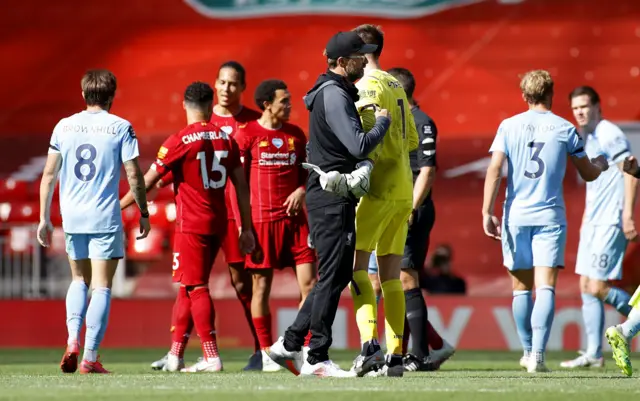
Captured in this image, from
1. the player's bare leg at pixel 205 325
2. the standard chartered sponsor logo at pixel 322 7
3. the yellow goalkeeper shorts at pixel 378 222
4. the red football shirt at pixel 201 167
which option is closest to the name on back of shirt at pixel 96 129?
Answer: the red football shirt at pixel 201 167

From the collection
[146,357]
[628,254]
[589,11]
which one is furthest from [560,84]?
[146,357]

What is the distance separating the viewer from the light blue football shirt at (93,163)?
342 inches

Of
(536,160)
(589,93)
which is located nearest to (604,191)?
(589,93)

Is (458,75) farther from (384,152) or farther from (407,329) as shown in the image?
(384,152)

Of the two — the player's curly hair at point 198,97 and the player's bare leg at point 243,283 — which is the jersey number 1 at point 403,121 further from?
the player's bare leg at point 243,283

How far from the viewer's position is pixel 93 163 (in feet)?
28.6

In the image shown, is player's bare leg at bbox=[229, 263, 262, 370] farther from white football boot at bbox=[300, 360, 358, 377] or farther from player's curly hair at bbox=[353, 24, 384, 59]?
player's curly hair at bbox=[353, 24, 384, 59]

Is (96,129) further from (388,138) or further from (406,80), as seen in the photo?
(406,80)

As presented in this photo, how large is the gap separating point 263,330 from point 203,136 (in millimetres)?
1445

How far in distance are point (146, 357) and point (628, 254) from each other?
5.89 metres

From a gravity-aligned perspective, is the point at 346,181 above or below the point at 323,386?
above

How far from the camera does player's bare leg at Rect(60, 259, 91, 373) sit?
846 cm

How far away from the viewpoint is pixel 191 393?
6707 millimetres

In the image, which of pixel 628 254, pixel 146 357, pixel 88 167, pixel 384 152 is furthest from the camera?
pixel 628 254
